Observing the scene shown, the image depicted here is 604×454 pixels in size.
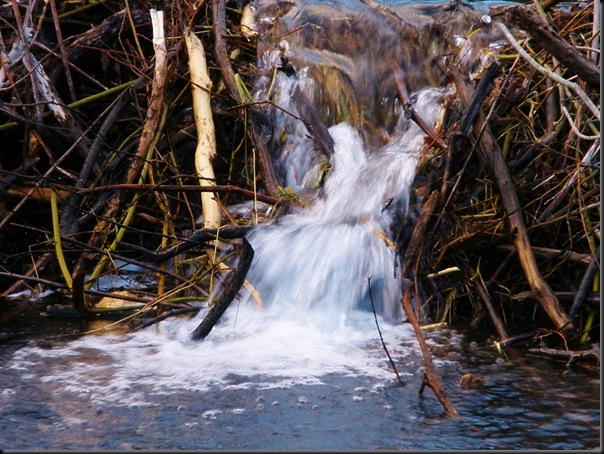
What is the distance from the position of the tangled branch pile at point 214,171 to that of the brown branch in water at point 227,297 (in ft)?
0.65

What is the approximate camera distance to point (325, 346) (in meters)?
3.46

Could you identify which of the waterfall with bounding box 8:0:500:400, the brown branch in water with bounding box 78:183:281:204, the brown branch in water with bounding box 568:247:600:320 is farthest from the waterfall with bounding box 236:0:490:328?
the brown branch in water with bounding box 568:247:600:320

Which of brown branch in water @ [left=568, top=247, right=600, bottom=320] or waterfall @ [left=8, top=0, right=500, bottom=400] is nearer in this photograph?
waterfall @ [left=8, top=0, right=500, bottom=400]

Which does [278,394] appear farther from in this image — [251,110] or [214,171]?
[251,110]

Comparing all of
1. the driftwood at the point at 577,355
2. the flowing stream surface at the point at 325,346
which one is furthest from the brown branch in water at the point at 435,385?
the driftwood at the point at 577,355

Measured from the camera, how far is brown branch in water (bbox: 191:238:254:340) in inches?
138

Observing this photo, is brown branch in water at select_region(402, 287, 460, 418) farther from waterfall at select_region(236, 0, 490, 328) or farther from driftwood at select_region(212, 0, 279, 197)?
driftwood at select_region(212, 0, 279, 197)

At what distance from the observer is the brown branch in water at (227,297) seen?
350 cm

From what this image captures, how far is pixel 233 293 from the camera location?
3.52 metres

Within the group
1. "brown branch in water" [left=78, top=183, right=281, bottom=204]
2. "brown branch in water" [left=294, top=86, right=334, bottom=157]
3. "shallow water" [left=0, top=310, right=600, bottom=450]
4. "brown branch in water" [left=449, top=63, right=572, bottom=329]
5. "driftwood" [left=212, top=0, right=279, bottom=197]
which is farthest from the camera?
"brown branch in water" [left=294, top=86, right=334, bottom=157]

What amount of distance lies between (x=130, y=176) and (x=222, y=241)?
850mm

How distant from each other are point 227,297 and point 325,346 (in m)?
0.48

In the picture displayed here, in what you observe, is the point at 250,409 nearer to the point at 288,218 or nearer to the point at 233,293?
the point at 233,293

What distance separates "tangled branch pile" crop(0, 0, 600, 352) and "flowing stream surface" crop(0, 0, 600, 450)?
20 centimetres
